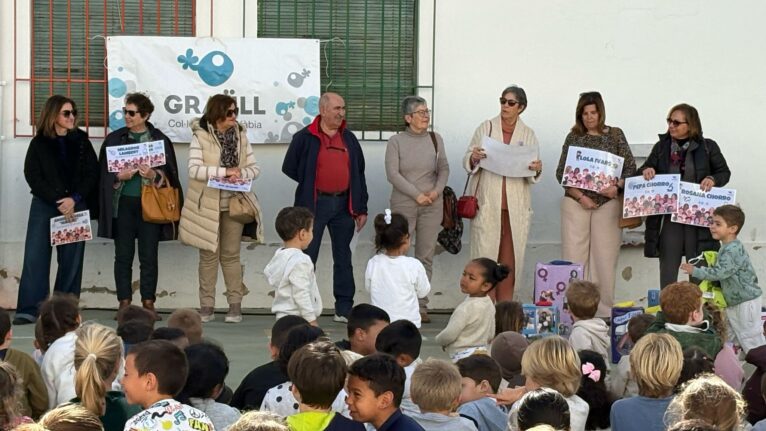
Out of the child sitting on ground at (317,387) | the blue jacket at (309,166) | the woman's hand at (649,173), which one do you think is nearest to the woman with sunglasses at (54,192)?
the blue jacket at (309,166)

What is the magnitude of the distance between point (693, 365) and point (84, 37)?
694cm

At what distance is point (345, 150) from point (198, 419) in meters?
6.21

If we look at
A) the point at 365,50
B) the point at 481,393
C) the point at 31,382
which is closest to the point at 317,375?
the point at 481,393

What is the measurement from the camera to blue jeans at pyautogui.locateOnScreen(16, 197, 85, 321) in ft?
36.3

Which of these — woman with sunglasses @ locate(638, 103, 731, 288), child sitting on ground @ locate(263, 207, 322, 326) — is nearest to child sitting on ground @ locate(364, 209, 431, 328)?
child sitting on ground @ locate(263, 207, 322, 326)

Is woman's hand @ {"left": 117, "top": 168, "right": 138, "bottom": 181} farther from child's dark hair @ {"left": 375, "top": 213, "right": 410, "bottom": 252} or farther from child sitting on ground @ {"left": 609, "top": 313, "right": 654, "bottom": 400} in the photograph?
child sitting on ground @ {"left": 609, "top": 313, "right": 654, "bottom": 400}

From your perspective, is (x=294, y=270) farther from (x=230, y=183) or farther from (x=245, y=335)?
(x=230, y=183)

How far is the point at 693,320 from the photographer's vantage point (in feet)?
25.9

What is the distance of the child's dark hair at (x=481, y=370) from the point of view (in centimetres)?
655

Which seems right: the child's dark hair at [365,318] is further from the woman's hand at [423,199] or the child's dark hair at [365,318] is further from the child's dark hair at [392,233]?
the woman's hand at [423,199]

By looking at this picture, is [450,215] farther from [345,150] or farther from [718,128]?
[718,128]

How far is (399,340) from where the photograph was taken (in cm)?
686

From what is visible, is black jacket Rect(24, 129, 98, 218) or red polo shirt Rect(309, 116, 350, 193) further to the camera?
red polo shirt Rect(309, 116, 350, 193)

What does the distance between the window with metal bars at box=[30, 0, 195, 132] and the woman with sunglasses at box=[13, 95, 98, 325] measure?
745 mm
